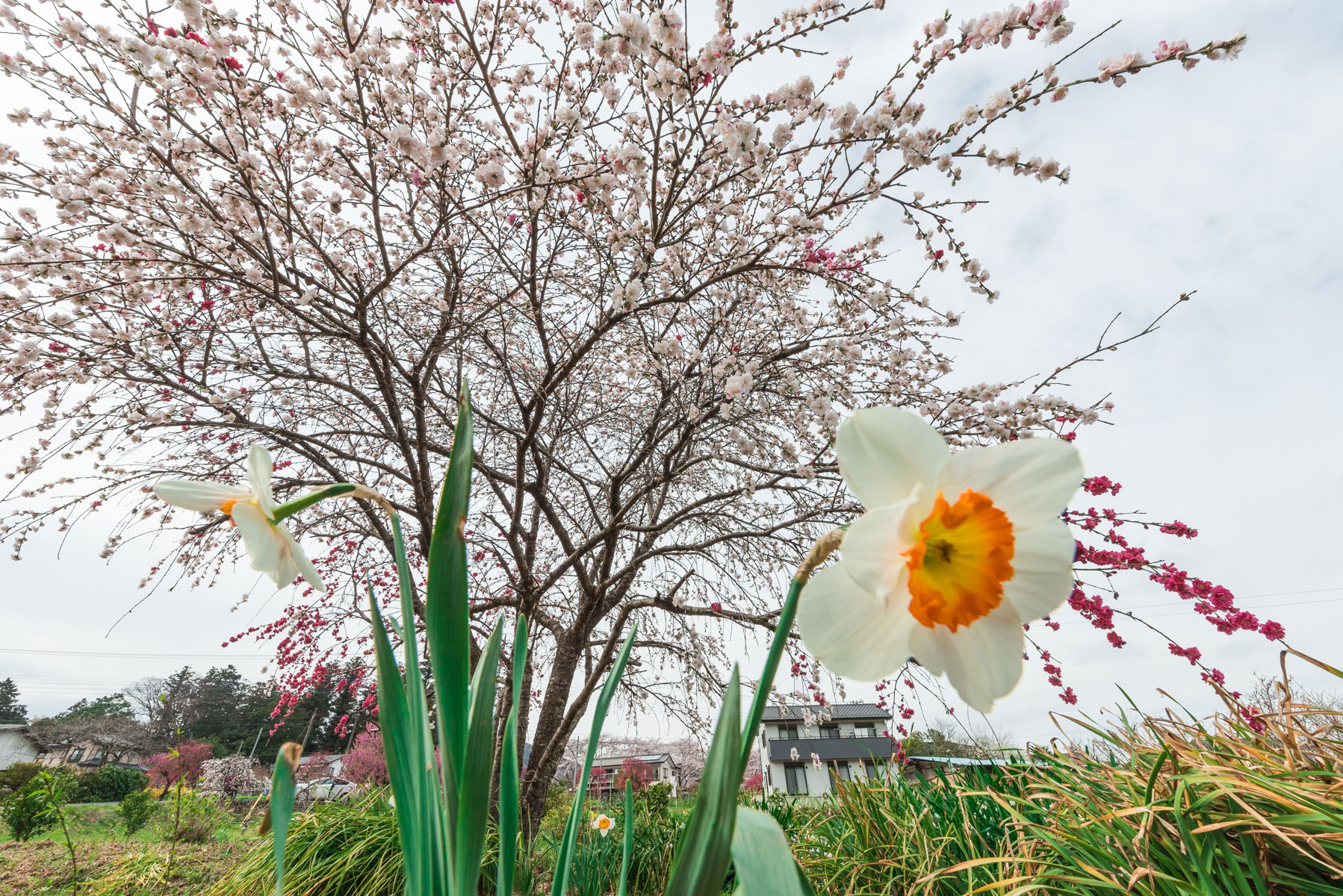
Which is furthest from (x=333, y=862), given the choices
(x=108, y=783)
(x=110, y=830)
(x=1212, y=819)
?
(x=108, y=783)

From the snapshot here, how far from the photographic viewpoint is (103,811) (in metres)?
10.6

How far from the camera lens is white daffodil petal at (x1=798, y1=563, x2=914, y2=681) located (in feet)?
1.38

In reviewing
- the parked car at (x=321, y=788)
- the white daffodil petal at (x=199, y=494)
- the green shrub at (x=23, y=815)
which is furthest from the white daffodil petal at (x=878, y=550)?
the parked car at (x=321, y=788)

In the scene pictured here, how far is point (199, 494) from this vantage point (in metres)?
0.61

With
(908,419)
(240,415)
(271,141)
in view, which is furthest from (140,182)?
(908,419)

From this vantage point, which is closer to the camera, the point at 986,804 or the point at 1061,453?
the point at 1061,453

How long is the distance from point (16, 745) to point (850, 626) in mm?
41185

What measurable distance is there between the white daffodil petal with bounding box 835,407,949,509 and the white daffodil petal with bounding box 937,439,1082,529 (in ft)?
0.06

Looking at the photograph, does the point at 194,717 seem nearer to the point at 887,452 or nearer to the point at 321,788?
the point at 321,788

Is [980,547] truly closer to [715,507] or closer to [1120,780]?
[1120,780]

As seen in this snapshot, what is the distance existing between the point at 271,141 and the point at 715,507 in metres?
3.93

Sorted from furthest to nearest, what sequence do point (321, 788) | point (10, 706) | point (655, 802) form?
point (10, 706), point (321, 788), point (655, 802)

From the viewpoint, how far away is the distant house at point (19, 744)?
83.6 feet

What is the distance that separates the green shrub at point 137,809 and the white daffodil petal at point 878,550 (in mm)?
12057
